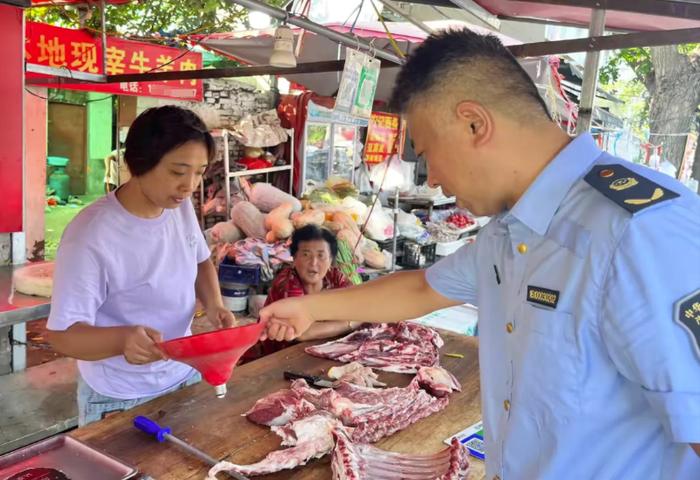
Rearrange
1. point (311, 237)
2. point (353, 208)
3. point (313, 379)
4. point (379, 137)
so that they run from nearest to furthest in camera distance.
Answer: point (313, 379)
point (311, 237)
point (353, 208)
point (379, 137)

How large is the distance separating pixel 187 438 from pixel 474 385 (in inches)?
53.9

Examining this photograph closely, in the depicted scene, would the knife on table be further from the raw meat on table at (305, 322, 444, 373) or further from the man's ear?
the man's ear

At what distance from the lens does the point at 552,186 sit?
1.16 meters

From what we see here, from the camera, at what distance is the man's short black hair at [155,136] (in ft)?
7.47

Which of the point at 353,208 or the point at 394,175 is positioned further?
the point at 394,175

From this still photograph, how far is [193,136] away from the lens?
234cm

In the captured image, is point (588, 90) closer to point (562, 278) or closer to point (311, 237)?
point (311, 237)

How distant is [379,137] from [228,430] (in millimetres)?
9967

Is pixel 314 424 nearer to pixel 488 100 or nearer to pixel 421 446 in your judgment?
pixel 421 446

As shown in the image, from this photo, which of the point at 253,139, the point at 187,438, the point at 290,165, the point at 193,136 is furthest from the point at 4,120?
the point at 290,165

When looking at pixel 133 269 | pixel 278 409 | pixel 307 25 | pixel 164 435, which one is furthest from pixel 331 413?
pixel 307 25

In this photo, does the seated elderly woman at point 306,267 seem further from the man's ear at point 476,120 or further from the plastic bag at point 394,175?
the plastic bag at point 394,175

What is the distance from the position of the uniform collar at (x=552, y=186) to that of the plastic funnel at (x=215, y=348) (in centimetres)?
93

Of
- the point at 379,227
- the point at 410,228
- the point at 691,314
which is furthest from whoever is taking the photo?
the point at 410,228
